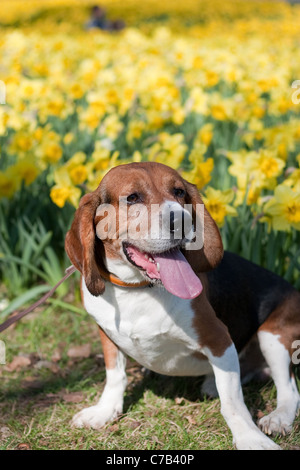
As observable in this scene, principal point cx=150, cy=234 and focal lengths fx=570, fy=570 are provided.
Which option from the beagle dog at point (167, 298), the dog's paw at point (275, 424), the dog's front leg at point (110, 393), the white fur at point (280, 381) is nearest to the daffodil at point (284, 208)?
the beagle dog at point (167, 298)

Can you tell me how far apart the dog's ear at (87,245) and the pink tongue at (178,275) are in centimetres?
28

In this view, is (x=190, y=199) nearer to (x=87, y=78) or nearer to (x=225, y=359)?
(x=225, y=359)

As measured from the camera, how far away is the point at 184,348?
2750 mm

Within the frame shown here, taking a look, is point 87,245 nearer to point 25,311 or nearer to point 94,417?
point 25,311

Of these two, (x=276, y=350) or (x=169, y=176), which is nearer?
(x=169, y=176)

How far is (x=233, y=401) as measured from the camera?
8.63 feet

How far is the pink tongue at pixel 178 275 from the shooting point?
7.73ft

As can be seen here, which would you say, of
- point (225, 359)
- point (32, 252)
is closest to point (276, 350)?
point (225, 359)

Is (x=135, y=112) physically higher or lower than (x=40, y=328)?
higher

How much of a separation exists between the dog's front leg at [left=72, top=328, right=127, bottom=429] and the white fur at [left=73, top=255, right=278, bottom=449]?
20 cm

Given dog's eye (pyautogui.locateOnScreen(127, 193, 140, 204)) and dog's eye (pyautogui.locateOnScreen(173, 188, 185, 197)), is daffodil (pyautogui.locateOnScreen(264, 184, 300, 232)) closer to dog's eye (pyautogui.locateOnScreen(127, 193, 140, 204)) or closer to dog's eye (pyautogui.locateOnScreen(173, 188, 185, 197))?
dog's eye (pyautogui.locateOnScreen(173, 188, 185, 197))

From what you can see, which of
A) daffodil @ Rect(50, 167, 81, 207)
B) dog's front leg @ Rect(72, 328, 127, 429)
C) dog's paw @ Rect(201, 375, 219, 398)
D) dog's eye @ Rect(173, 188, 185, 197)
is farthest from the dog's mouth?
daffodil @ Rect(50, 167, 81, 207)
